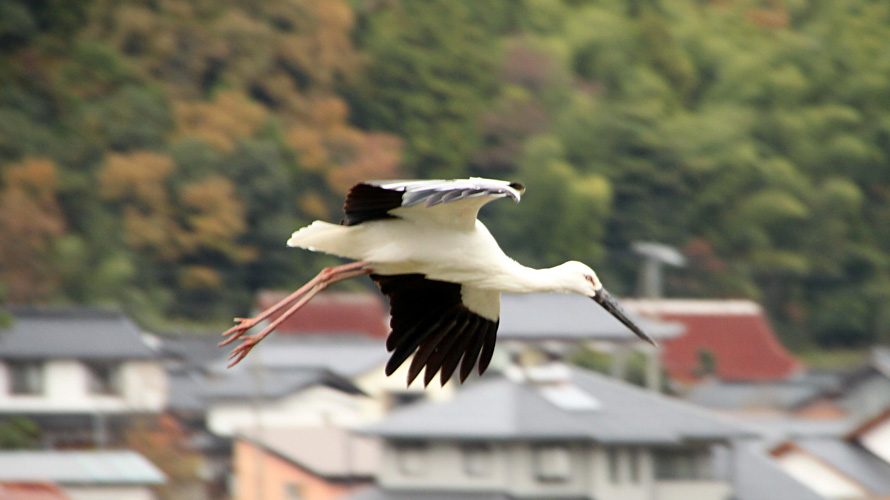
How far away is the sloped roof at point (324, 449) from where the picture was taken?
63.3 ft

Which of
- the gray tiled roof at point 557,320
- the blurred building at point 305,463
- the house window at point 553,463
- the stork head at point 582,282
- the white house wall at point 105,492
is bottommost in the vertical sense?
the stork head at point 582,282

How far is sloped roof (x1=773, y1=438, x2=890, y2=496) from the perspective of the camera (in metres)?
19.3

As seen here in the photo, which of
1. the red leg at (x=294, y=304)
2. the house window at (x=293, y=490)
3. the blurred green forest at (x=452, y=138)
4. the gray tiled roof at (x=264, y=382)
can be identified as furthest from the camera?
the blurred green forest at (x=452, y=138)

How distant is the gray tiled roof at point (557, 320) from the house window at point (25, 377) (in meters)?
5.97

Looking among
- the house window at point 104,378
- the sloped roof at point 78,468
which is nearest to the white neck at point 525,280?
the sloped roof at point 78,468

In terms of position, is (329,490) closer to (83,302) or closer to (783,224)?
(83,302)

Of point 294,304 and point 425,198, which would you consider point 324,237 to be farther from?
point 425,198

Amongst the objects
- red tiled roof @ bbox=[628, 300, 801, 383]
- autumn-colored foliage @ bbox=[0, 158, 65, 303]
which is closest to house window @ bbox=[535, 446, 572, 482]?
autumn-colored foliage @ bbox=[0, 158, 65, 303]

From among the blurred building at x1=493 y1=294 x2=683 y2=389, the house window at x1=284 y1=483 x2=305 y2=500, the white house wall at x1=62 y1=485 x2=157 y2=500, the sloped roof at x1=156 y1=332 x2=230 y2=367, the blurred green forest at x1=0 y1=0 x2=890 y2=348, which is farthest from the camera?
the blurred green forest at x1=0 y1=0 x2=890 y2=348

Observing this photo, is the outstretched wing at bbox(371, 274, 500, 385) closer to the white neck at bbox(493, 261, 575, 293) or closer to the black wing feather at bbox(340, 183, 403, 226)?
the white neck at bbox(493, 261, 575, 293)

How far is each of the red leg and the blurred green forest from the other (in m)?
19.8

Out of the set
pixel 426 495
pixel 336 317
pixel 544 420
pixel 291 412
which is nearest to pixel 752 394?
pixel 336 317

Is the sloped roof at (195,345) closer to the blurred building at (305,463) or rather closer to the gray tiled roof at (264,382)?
the gray tiled roof at (264,382)

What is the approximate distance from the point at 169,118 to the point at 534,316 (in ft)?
58.2
